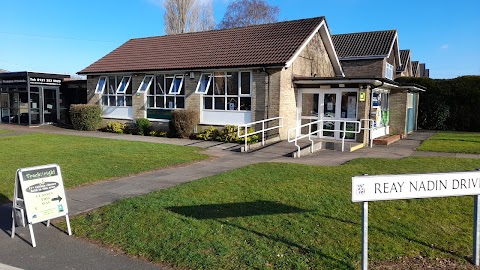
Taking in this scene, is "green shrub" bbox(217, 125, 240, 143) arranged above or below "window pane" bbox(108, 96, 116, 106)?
below

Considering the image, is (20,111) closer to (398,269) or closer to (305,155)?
(305,155)

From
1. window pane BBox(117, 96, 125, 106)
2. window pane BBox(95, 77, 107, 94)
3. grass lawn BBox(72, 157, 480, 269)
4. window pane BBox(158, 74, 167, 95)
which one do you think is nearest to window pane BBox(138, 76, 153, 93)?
window pane BBox(158, 74, 167, 95)

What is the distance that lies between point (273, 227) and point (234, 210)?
0.92 metres

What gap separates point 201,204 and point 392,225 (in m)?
2.90

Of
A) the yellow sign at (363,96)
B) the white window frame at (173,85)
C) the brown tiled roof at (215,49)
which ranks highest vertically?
the brown tiled roof at (215,49)

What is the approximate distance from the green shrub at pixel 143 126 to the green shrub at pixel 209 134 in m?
3.62

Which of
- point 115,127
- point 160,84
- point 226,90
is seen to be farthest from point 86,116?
point 226,90

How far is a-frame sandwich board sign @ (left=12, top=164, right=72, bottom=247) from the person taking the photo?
5.07m

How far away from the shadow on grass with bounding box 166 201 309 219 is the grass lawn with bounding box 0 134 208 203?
322cm

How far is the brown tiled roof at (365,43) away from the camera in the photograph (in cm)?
3129

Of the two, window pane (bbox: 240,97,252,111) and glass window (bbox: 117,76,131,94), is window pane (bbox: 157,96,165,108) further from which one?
window pane (bbox: 240,97,252,111)

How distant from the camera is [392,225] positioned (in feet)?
17.3

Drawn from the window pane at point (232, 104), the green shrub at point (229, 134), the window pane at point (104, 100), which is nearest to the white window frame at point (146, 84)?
the window pane at point (104, 100)

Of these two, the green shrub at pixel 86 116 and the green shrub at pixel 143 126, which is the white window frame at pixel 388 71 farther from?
the green shrub at pixel 86 116
